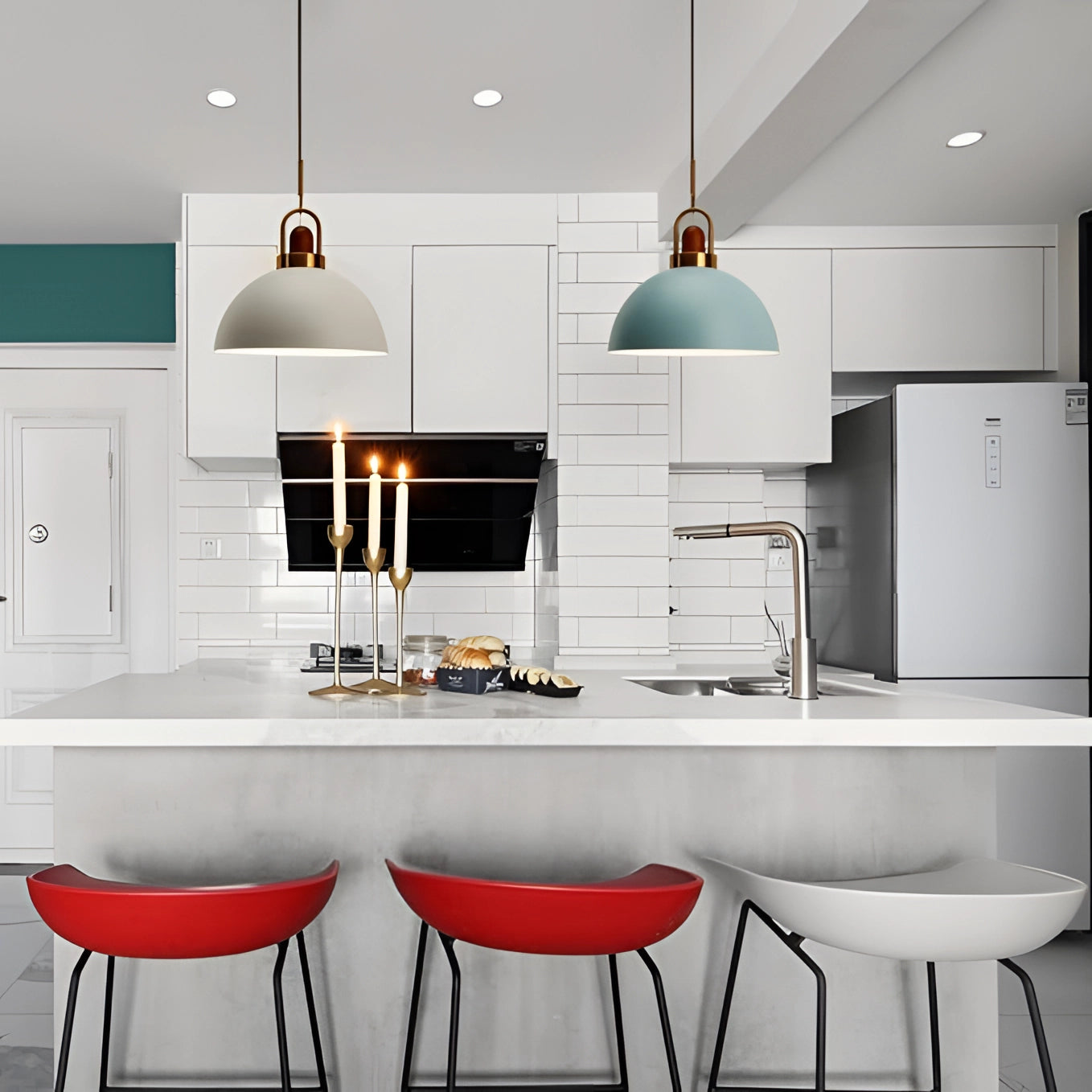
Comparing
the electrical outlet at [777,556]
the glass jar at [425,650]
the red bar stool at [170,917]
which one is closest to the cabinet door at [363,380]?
the glass jar at [425,650]

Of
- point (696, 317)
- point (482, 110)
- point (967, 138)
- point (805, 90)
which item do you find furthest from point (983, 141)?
point (482, 110)

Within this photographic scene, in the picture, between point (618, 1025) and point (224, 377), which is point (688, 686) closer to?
point (618, 1025)

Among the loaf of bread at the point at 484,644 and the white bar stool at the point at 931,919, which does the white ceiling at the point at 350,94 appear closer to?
the loaf of bread at the point at 484,644

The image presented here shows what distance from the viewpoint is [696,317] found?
231 cm

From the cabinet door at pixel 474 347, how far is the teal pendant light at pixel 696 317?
1.39m

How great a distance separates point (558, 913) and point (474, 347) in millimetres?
2401

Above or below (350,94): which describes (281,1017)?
below

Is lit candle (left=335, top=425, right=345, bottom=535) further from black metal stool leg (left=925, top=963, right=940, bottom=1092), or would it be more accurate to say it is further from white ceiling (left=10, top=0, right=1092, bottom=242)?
black metal stool leg (left=925, top=963, right=940, bottom=1092)

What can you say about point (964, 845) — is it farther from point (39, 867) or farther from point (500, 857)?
point (39, 867)

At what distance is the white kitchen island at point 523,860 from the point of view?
2.27 m

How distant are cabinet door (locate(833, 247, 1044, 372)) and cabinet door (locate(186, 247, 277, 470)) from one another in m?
2.05

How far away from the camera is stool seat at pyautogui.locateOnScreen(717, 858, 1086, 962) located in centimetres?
174

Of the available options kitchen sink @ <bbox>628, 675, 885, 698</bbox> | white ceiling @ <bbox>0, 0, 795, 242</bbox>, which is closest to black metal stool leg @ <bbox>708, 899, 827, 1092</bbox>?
kitchen sink @ <bbox>628, 675, 885, 698</bbox>

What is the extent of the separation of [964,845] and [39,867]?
12.3ft
